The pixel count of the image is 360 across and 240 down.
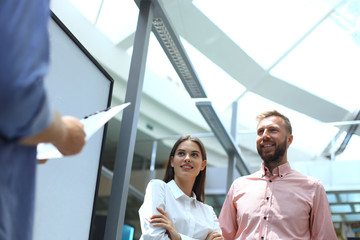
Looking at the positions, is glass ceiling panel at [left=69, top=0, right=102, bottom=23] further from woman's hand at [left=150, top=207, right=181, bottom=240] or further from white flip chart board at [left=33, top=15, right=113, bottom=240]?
woman's hand at [left=150, top=207, right=181, bottom=240]

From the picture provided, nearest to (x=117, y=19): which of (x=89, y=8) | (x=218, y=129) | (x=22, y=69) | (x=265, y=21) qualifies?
(x=89, y=8)

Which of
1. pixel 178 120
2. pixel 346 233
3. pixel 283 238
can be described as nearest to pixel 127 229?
pixel 283 238

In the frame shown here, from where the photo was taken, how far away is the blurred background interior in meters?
7.77

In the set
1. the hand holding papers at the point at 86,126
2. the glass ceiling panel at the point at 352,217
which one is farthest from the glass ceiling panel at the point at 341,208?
the hand holding papers at the point at 86,126

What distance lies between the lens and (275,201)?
2801 mm

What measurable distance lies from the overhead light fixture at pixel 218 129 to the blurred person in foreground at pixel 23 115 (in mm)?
3340

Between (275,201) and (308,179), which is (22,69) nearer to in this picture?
(275,201)

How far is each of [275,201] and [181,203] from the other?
730mm

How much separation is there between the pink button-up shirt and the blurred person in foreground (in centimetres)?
206

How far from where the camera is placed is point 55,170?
196cm

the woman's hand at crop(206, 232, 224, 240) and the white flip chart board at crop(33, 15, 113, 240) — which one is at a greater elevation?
the white flip chart board at crop(33, 15, 113, 240)

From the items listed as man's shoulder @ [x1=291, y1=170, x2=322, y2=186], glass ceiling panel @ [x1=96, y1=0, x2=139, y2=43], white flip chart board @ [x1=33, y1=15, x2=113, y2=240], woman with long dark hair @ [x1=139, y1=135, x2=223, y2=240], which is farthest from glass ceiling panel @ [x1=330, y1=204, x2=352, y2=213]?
white flip chart board @ [x1=33, y1=15, x2=113, y2=240]

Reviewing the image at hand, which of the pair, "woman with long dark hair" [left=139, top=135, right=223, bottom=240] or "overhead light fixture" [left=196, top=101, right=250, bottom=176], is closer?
"woman with long dark hair" [left=139, top=135, right=223, bottom=240]

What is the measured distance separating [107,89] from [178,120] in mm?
8967
